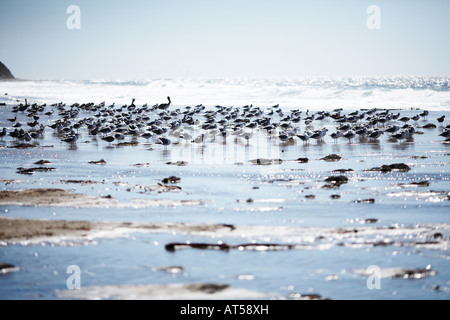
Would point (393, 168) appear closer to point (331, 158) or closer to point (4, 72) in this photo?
point (331, 158)

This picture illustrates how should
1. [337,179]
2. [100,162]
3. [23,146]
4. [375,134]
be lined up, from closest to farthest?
[337,179]
[100,162]
[23,146]
[375,134]

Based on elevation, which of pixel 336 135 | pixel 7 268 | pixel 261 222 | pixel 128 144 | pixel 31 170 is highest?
pixel 336 135

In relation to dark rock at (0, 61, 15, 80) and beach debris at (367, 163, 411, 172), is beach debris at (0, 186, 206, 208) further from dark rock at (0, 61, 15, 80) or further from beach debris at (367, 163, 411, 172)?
dark rock at (0, 61, 15, 80)

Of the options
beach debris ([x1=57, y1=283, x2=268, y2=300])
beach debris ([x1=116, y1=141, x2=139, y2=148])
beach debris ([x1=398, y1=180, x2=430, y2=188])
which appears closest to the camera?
beach debris ([x1=57, y1=283, x2=268, y2=300])

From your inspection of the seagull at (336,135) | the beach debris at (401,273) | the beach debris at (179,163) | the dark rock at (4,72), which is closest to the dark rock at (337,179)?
the beach debris at (179,163)

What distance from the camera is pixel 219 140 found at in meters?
30.3

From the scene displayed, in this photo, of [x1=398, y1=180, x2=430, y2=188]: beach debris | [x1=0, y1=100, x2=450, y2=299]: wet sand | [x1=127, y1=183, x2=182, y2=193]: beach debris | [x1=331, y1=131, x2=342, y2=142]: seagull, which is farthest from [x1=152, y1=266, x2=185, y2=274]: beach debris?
[x1=331, y1=131, x2=342, y2=142]: seagull

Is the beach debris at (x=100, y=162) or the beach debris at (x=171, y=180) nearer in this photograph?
the beach debris at (x=171, y=180)

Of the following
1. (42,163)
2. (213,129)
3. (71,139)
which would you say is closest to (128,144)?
(71,139)

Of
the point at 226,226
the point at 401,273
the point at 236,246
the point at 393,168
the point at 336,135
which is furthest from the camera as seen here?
the point at 336,135

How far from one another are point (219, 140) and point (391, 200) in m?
17.0

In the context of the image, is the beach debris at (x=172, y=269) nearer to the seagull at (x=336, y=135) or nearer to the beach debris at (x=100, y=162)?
the beach debris at (x=100, y=162)

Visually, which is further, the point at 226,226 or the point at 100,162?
the point at 100,162
